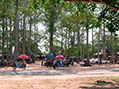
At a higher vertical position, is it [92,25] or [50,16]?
[50,16]

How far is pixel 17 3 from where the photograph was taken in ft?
97.6

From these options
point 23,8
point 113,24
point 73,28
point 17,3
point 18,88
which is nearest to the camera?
point 18,88

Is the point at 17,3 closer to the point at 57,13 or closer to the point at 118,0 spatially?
the point at 57,13

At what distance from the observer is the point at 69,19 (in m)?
39.2

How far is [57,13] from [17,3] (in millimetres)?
6279

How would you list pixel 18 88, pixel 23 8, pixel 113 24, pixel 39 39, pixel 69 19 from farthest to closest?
pixel 39 39 → pixel 69 19 → pixel 23 8 → pixel 113 24 → pixel 18 88

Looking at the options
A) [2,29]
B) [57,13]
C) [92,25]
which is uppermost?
[57,13]

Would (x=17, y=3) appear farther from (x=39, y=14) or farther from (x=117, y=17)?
(x=117, y=17)

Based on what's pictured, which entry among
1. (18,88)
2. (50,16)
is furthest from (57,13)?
(18,88)

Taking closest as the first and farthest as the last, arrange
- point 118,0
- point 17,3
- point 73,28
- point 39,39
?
point 118,0, point 17,3, point 73,28, point 39,39

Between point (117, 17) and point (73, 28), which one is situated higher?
point (73, 28)

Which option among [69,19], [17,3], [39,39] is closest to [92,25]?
[17,3]

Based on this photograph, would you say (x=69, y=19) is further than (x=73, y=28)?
No

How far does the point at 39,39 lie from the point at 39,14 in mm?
24503
